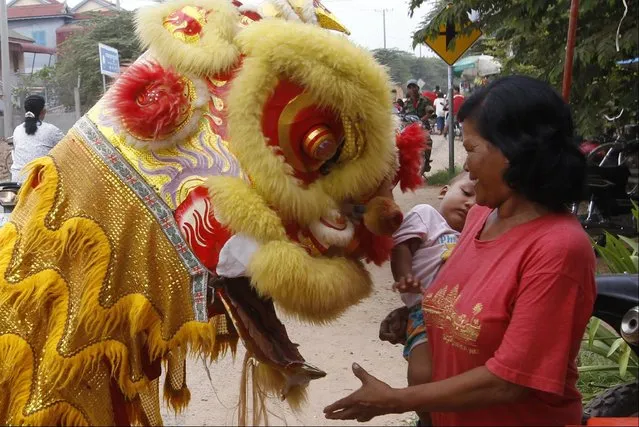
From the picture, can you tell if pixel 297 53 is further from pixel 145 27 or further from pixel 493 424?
pixel 493 424

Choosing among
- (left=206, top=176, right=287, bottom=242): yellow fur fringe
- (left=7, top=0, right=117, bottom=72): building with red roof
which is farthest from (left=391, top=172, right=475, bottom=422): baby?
(left=7, top=0, right=117, bottom=72): building with red roof

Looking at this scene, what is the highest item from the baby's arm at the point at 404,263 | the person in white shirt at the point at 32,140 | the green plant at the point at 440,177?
the baby's arm at the point at 404,263

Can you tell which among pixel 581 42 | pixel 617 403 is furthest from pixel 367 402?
pixel 581 42

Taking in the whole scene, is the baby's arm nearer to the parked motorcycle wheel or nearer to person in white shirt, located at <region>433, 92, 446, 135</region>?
the parked motorcycle wheel

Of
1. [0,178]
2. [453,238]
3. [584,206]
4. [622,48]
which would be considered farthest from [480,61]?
[453,238]

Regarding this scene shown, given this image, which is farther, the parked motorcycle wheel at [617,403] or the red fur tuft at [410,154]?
the parked motorcycle wheel at [617,403]

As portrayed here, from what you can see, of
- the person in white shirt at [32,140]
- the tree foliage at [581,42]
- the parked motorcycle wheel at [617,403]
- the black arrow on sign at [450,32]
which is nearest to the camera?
the parked motorcycle wheel at [617,403]

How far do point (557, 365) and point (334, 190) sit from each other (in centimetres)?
73

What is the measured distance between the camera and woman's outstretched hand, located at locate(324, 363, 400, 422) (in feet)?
5.61

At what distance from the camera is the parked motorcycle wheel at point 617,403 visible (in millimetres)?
2395

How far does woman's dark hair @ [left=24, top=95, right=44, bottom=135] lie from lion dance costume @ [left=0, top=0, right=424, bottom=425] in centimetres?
459

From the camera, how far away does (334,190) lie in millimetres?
1990

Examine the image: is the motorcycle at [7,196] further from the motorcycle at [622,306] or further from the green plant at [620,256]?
the motorcycle at [622,306]

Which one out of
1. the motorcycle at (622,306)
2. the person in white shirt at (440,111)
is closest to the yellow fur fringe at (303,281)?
the motorcycle at (622,306)
